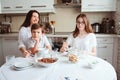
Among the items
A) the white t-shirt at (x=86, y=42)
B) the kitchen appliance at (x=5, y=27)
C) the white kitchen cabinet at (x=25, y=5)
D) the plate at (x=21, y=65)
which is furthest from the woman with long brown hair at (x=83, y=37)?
the kitchen appliance at (x=5, y=27)

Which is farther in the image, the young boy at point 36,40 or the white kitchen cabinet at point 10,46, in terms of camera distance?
the white kitchen cabinet at point 10,46

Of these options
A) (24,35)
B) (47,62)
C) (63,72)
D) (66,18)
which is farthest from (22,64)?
(66,18)

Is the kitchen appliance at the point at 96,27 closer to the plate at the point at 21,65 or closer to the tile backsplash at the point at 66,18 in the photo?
the tile backsplash at the point at 66,18

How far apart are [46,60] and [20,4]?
213 cm

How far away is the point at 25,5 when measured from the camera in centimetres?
345

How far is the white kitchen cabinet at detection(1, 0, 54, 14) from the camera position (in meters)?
3.42

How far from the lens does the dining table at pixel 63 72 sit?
4.43 feet

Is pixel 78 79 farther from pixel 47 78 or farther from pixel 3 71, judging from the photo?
pixel 3 71

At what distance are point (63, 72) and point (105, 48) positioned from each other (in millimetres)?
2066

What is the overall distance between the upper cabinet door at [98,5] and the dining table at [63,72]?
1898 mm

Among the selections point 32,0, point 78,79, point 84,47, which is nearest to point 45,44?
point 84,47

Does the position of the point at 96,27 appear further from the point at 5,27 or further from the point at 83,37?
the point at 5,27

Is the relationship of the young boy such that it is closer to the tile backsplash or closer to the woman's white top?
the woman's white top

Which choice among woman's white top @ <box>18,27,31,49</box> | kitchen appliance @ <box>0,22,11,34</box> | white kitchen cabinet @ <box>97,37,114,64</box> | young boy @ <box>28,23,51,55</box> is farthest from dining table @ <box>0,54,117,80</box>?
kitchen appliance @ <box>0,22,11,34</box>
